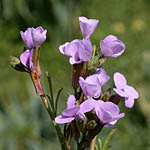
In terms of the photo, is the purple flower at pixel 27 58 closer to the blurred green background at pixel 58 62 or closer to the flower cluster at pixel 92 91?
the flower cluster at pixel 92 91

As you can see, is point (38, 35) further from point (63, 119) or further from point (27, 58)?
point (63, 119)

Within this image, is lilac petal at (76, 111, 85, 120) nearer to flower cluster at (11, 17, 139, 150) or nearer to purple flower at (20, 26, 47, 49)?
flower cluster at (11, 17, 139, 150)

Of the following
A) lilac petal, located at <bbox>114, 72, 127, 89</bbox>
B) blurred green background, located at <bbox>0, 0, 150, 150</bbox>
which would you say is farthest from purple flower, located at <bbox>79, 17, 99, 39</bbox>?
blurred green background, located at <bbox>0, 0, 150, 150</bbox>

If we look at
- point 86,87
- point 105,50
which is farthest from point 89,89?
point 105,50

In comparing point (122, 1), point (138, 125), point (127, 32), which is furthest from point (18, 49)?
point (138, 125)

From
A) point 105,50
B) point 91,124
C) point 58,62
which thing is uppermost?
point 105,50

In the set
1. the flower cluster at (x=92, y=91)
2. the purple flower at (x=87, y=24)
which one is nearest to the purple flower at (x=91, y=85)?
the flower cluster at (x=92, y=91)

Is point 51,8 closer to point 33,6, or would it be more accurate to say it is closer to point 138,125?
point 33,6

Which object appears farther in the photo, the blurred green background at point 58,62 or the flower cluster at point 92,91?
the blurred green background at point 58,62
